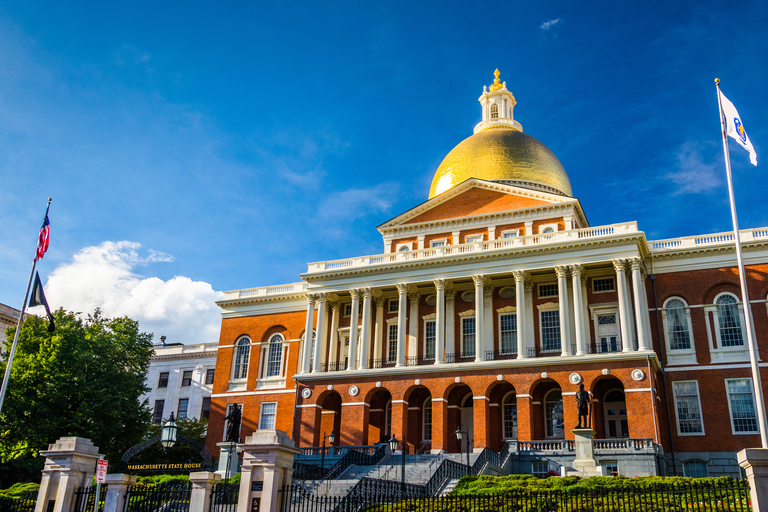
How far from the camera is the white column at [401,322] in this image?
4519cm

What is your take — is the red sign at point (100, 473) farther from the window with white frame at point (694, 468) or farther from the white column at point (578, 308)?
the window with white frame at point (694, 468)

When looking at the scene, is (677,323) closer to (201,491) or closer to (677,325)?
(677,325)

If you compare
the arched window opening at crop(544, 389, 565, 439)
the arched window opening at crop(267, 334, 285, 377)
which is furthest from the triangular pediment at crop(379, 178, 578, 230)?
the arched window opening at crop(544, 389, 565, 439)

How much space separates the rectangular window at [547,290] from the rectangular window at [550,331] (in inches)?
43.8

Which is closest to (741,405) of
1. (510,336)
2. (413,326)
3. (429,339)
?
(510,336)

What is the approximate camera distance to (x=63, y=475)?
66.8 ft

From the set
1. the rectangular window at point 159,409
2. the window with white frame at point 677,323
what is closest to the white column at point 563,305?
the window with white frame at point 677,323

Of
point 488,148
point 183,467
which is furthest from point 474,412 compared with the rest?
point 488,148

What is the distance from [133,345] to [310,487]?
72.0 ft

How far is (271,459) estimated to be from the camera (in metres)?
17.6

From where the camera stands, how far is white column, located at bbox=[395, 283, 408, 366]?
45188 mm

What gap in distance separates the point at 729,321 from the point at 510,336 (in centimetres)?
1271

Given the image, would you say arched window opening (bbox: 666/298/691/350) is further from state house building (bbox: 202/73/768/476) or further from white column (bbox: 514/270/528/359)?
white column (bbox: 514/270/528/359)

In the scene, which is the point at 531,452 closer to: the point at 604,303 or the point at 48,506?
the point at 604,303
